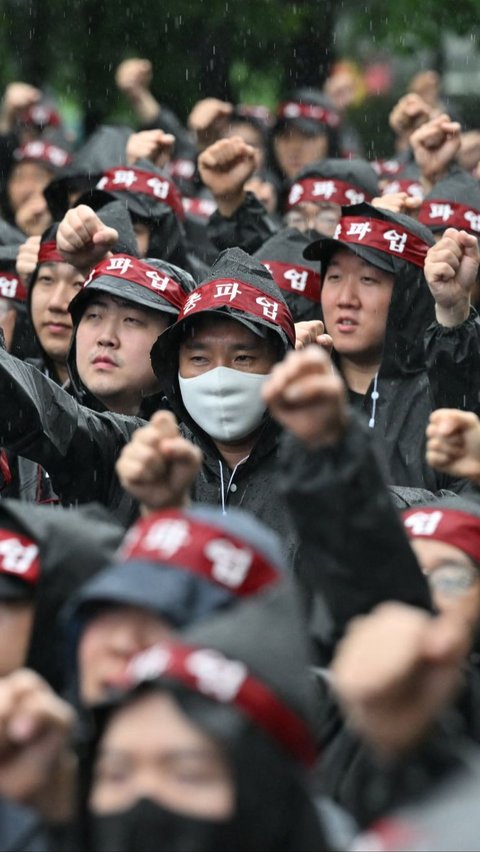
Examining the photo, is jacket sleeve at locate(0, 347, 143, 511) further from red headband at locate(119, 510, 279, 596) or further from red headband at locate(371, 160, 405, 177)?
red headband at locate(371, 160, 405, 177)

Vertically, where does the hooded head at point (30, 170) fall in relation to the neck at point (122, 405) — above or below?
above

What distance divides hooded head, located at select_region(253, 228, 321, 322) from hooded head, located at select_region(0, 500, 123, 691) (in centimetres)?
382

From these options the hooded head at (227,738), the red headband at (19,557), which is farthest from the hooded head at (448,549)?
the hooded head at (227,738)

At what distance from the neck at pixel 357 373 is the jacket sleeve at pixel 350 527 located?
10.2ft

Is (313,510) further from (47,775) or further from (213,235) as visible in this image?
(213,235)

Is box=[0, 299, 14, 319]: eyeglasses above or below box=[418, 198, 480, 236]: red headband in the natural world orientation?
below

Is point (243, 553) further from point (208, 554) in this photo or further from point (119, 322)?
point (119, 322)

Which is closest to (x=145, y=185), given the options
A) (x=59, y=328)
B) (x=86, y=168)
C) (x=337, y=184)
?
(x=337, y=184)

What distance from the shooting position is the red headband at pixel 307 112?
1160 cm

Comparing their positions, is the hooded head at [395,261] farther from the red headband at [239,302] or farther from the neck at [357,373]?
the red headband at [239,302]

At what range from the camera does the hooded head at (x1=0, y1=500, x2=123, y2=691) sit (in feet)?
14.3

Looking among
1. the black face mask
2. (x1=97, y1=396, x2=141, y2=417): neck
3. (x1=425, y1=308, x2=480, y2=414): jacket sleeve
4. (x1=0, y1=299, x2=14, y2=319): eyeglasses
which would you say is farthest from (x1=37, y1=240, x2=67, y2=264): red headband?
the black face mask

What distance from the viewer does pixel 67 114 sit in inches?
639

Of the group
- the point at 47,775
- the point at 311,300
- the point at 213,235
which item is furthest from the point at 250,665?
the point at 213,235
